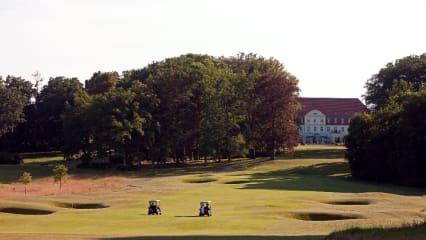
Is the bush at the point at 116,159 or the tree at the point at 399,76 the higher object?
the tree at the point at 399,76

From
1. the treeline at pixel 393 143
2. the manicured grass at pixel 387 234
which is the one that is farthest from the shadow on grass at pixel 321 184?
the manicured grass at pixel 387 234

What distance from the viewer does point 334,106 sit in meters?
181

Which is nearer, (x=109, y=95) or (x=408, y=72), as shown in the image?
(x=109, y=95)

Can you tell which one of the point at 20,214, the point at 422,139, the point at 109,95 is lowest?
the point at 20,214

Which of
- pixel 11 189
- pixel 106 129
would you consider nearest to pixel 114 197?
pixel 11 189

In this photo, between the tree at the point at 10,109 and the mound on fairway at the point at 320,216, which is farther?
the tree at the point at 10,109

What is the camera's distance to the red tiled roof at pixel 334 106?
582ft

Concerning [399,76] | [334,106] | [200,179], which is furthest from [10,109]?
[334,106]

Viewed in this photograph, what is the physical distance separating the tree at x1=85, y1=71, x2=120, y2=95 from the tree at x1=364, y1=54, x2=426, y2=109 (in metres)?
52.7

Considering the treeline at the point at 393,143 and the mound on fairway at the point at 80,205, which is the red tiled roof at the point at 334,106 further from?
the mound on fairway at the point at 80,205

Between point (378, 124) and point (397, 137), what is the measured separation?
5.84 meters

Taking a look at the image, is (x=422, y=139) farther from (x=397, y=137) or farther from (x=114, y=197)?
(x=114, y=197)

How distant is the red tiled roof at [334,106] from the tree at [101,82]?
228ft

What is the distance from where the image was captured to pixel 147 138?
8900cm
